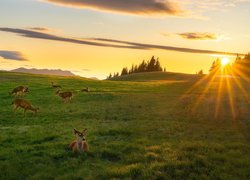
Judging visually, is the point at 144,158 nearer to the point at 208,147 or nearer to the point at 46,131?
the point at 208,147

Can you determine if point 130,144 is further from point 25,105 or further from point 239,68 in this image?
point 239,68

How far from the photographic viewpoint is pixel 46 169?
653 inches

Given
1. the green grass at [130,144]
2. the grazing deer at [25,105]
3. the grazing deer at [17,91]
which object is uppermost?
the grazing deer at [17,91]

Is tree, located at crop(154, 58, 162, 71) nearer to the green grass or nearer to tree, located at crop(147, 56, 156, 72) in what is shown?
tree, located at crop(147, 56, 156, 72)

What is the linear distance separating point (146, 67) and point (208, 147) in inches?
6475

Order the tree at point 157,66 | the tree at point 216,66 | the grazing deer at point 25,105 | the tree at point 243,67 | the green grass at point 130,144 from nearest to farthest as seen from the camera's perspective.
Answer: the green grass at point 130,144, the grazing deer at point 25,105, the tree at point 243,67, the tree at point 216,66, the tree at point 157,66

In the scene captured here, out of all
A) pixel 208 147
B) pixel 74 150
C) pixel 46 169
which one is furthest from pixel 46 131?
pixel 208 147

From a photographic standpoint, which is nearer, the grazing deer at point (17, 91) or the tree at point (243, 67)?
the grazing deer at point (17, 91)

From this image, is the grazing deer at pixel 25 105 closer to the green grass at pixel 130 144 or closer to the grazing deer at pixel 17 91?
the green grass at pixel 130 144

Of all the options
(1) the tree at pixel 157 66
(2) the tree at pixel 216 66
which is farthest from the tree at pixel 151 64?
(2) the tree at pixel 216 66

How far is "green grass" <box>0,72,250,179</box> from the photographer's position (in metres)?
16.1

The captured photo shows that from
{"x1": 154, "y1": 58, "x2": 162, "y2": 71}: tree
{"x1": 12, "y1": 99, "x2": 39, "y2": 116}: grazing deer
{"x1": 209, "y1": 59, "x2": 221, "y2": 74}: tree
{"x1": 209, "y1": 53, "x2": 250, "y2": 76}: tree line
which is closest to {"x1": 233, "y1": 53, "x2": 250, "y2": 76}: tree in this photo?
{"x1": 209, "y1": 53, "x2": 250, "y2": 76}: tree line

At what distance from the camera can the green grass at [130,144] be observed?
16109mm

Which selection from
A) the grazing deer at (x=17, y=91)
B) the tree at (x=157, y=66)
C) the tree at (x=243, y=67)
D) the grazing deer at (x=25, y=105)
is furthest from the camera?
the tree at (x=157, y=66)
